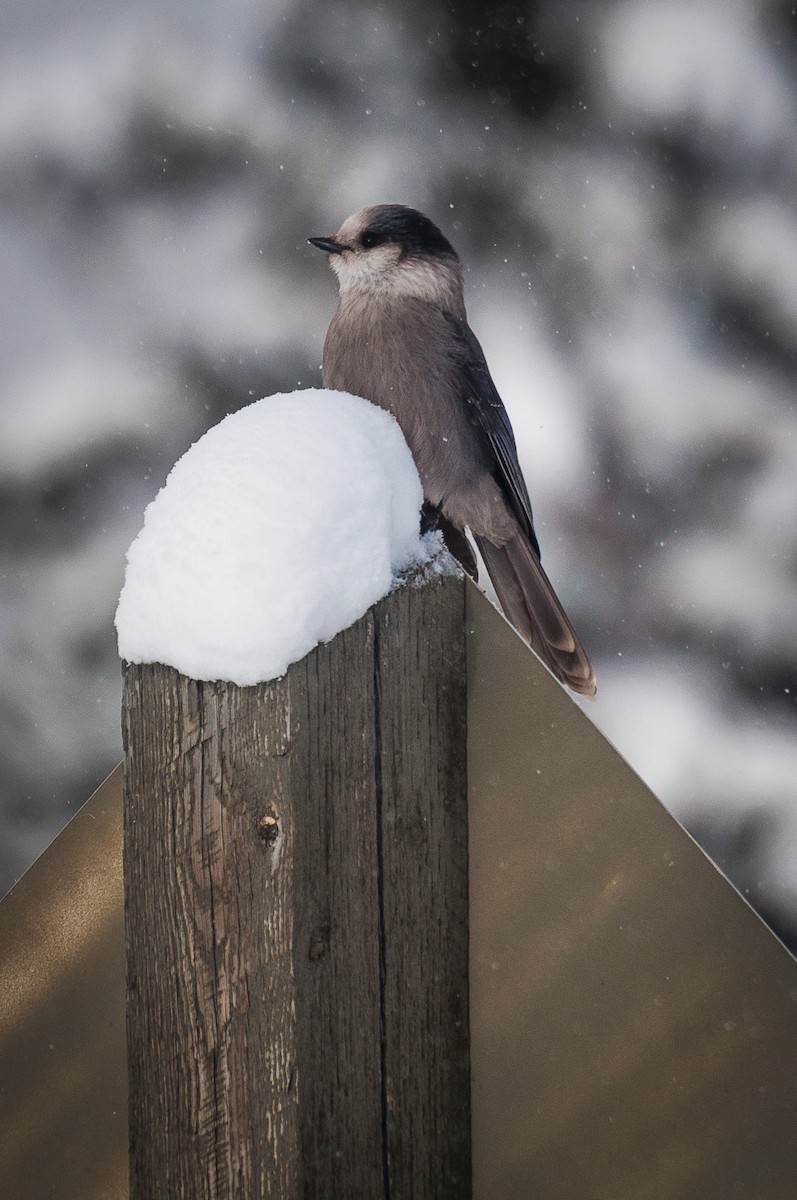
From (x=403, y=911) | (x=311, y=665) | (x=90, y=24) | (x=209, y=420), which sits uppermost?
(x=90, y=24)

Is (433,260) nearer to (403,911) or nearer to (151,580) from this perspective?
(151,580)

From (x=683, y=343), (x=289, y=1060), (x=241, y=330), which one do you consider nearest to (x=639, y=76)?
(x=683, y=343)

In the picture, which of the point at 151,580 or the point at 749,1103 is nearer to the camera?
the point at 151,580

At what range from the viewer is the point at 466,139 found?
2.46 metres

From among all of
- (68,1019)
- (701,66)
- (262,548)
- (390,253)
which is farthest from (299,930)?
→ (701,66)

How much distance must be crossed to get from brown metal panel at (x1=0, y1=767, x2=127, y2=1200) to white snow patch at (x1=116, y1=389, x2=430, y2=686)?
39 cm

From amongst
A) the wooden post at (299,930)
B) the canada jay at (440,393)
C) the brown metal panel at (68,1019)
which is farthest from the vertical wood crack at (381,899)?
the canada jay at (440,393)

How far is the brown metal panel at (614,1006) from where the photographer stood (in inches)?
Result: 37.2

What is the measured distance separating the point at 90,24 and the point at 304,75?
0.59m

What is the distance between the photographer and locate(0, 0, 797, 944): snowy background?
244cm

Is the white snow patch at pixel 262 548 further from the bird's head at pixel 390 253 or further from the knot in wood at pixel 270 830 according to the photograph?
the bird's head at pixel 390 253

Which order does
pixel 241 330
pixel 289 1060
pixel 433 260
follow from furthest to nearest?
1. pixel 241 330
2. pixel 433 260
3. pixel 289 1060

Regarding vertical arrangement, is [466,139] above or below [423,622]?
above

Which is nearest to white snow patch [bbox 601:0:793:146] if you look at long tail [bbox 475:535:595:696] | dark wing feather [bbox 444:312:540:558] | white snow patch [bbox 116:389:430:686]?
dark wing feather [bbox 444:312:540:558]
